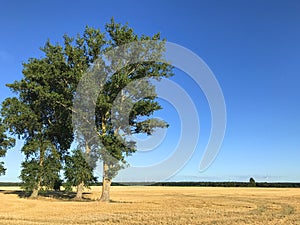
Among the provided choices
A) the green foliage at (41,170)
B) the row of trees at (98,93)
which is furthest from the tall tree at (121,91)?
the green foliage at (41,170)

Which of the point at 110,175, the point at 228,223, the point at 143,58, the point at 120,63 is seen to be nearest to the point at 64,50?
the point at 120,63

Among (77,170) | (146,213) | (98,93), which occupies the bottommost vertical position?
(146,213)

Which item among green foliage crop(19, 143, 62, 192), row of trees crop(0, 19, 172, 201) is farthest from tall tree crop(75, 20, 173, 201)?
green foliage crop(19, 143, 62, 192)

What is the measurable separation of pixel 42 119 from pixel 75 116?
1087 cm

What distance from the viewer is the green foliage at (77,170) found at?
39.7 meters

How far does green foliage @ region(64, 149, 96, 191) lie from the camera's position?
39.7m

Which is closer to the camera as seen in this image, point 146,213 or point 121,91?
point 146,213

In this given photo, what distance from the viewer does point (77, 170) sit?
39812mm

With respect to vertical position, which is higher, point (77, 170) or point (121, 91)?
point (121, 91)

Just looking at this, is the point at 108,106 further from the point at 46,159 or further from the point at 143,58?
the point at 46,159

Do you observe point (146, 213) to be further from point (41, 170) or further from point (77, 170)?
point (41, 170)

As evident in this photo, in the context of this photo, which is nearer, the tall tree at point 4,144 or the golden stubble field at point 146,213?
the golden stubble field at point 146,213

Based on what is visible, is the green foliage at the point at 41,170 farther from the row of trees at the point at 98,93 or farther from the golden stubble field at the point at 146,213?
the golden stubble field at the point at 146,213

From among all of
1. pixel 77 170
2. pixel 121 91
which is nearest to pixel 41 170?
pixel 77 170
